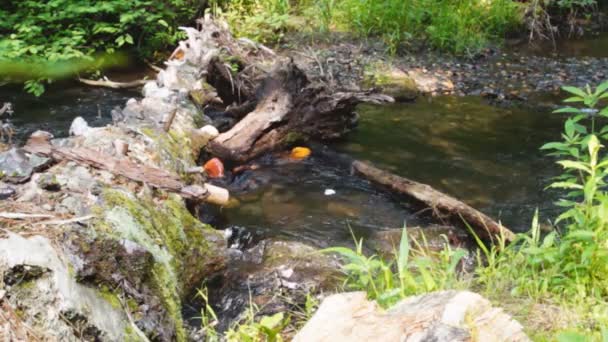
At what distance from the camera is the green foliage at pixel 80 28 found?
6.72 meters

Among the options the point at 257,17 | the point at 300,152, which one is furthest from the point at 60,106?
the point at 257,17

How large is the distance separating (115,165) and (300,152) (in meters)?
2.90

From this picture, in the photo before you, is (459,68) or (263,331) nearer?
(263,331)

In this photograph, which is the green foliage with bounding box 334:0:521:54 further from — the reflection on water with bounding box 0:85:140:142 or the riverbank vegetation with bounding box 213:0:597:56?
the reflection on water with bounding box 0:85:140:142

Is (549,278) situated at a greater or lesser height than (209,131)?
greater

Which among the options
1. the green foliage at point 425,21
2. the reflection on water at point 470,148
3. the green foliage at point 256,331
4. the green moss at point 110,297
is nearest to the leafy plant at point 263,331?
the green foliage at point 256,331

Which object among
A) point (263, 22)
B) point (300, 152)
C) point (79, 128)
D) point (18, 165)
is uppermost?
point (18, 165)

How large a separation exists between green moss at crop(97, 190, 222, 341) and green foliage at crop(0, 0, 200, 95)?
12.4 ft

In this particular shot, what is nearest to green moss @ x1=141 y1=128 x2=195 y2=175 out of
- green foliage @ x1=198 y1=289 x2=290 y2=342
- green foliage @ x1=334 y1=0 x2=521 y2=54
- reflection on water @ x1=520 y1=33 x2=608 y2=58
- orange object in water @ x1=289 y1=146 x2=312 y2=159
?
green foliage @ x1=198 y1=289 x2=290 y2=342

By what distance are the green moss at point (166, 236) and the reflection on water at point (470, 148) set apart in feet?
8.24

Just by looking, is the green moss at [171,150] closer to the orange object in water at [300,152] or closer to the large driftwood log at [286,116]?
the large driftwood log at [286,116]

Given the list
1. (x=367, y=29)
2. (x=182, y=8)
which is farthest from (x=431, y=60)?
(x=182, y=8)

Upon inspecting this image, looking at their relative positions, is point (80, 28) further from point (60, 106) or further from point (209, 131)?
point (209, 131)

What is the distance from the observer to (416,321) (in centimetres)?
194
